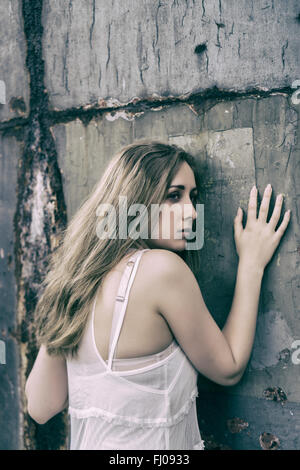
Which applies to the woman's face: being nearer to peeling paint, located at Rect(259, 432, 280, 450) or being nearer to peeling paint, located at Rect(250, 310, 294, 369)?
peeling paint, located at Rect(250, 310, 294, 369)

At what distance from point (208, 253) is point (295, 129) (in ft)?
2.21

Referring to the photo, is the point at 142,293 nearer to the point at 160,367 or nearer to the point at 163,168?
the point at 160,367

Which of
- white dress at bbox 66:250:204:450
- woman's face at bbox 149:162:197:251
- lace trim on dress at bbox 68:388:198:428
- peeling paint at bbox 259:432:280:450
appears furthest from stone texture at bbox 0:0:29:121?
peeling paint at bbox 259:432:280:450

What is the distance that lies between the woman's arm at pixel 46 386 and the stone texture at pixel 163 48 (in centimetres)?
130

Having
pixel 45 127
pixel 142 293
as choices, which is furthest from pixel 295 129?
pixel 45 127

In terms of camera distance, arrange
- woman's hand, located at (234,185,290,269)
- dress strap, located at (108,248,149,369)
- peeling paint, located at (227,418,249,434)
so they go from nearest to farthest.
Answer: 1. dress strap, located at (108,248,149,369)
2. woman's hand, located at (234,185,290,269)
3. peeling paint, located at (227,418,249,434)

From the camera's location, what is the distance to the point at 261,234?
180 centimetres

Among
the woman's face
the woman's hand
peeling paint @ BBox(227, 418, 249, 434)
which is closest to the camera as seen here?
the woman's face

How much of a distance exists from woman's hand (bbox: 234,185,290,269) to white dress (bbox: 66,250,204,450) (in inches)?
20.4

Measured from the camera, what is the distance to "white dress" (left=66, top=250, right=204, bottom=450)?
148 centimetres

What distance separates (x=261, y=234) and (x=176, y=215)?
40cm

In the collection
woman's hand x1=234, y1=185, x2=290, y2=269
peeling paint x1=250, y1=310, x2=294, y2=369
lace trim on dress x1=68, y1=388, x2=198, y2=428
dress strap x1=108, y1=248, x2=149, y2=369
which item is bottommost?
lace trim on dress x1=68, y1=388, x2=198, y2=428

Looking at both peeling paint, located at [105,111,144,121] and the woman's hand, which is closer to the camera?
the woman's hand

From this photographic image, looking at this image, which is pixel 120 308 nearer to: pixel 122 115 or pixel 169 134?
pixel 169 134
